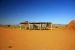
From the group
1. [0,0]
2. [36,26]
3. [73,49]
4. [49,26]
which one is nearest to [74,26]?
[49,26]

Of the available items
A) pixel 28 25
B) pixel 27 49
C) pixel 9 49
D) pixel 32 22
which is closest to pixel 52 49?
pixel 27 49

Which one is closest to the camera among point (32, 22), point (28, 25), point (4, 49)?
point (4, 49)

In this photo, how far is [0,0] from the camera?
9211 millimetres

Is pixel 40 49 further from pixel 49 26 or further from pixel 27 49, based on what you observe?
pixel 49 26

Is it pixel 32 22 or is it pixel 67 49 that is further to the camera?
pixel 32 22

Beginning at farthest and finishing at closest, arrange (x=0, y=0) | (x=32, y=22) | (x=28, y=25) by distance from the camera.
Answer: (x=28, y=25) < (x=32, y=22) < (x=0, y=0)

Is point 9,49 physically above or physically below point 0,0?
below

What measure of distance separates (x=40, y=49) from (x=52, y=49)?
0.34m

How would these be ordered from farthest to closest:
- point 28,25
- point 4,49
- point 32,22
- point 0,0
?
point 28,25
point 32,22
point 0,0
point 4,49

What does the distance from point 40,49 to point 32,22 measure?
1181 cm

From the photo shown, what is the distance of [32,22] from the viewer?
1627 centimetres

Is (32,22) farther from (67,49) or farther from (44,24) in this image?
(67,49)

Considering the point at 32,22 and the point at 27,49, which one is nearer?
the point at 27,49

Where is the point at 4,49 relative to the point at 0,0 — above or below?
below
